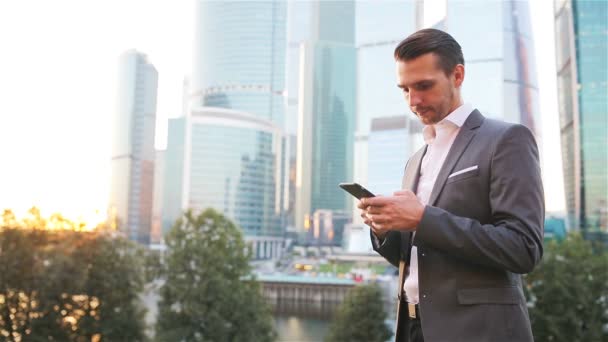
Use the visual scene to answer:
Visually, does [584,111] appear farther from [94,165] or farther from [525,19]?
[94,165]

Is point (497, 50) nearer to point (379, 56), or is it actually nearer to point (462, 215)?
point (379, 56)

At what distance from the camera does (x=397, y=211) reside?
938 millimetres

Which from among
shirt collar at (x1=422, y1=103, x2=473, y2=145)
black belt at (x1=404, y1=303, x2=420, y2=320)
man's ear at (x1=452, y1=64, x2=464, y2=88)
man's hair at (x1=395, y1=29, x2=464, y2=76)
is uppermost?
man's hair at (x1=395, y1=29, x2=464, y2=76)

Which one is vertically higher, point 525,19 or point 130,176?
point 525,19

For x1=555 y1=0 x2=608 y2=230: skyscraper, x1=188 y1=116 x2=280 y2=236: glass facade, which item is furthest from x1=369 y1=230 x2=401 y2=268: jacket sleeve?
x1=188 y1=116 x2=280 y2=236: glass facade

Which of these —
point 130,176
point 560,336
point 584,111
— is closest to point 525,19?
point 584,111

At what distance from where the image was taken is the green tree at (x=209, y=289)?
12.1 m

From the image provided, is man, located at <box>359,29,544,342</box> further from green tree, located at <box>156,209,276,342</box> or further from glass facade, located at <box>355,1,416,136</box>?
glass facade, located at <box>355,1,416,136</box>

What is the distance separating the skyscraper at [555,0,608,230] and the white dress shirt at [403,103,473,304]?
146 ft

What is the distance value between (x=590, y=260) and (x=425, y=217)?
14.4m

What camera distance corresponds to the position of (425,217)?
3.04 feet

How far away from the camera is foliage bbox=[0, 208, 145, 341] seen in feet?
38.5

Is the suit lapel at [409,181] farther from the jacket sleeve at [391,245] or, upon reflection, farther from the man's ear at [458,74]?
the man's ear at [458,74]

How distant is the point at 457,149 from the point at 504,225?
21 centimetres
